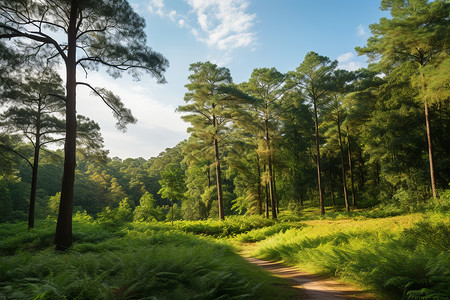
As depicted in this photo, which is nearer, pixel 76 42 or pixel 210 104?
pixel 76 42

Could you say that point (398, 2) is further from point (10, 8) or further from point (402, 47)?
point (10, 8)

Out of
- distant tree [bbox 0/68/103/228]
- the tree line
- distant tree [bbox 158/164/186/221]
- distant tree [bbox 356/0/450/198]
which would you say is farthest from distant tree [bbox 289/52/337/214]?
distant tree [bbox 0/68/103/228]

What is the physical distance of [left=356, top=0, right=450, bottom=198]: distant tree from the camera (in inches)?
489

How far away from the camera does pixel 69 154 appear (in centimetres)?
763

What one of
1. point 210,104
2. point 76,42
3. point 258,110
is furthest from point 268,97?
point 76,42

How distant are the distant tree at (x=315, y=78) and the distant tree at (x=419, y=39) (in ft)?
14.1

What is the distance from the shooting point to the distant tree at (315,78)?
19.0 m

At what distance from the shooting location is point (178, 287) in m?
3.61

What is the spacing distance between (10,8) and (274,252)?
1187 centimetres

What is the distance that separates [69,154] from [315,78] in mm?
18391

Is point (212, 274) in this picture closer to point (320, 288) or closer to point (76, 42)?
point (320, 288)

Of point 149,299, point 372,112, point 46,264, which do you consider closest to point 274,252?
point 149,299

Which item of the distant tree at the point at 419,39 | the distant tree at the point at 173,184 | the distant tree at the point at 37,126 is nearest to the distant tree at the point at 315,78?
the distant tree at the point at 419,39

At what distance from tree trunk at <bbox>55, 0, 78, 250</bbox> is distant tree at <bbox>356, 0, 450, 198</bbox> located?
50.4ft
